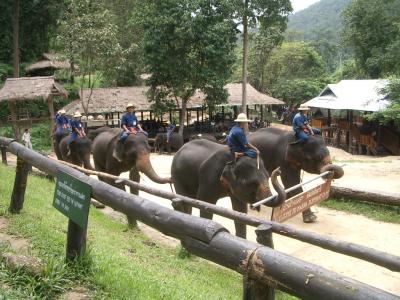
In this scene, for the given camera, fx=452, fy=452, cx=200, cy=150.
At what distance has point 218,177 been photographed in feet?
27.4

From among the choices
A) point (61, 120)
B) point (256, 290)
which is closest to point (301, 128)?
point (256, 290)

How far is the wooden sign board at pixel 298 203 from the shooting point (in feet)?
22.8

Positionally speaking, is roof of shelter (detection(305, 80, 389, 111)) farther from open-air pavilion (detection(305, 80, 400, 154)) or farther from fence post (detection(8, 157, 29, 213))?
fence post (detection(8, 157, 29, 213))

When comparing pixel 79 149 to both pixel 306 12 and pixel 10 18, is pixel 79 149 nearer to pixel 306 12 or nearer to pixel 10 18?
pixel 10 18

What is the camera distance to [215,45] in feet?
80.7

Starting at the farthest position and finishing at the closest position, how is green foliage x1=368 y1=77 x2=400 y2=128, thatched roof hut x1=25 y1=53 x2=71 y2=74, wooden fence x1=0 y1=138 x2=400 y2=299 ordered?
thatched roof hut x1=25 y1=53 x2=71 y2=74 → green foliage x1=368 y1=77 x2=400 y2=128 → wooden fence x1=0 y1=138 x2=400 y2=299

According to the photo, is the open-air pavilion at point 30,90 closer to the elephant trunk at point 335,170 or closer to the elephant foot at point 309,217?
the elephant foot at point 309,217

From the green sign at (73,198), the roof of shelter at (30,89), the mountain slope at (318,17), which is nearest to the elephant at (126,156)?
the green sign at (73,198)

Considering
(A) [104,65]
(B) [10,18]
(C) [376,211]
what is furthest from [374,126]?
(B) [10,18]

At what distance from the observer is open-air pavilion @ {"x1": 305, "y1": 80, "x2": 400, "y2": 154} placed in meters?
22.7

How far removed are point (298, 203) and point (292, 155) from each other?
3.22m

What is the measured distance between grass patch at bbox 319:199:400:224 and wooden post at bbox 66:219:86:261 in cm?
835

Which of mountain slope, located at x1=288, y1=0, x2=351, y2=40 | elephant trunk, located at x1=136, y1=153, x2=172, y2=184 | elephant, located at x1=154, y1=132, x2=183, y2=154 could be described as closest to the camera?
elephant trunk, located at x1=136, y1=153, x2=172, y2=184

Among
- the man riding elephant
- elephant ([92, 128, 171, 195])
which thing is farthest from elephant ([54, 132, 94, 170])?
the man riding elephant
